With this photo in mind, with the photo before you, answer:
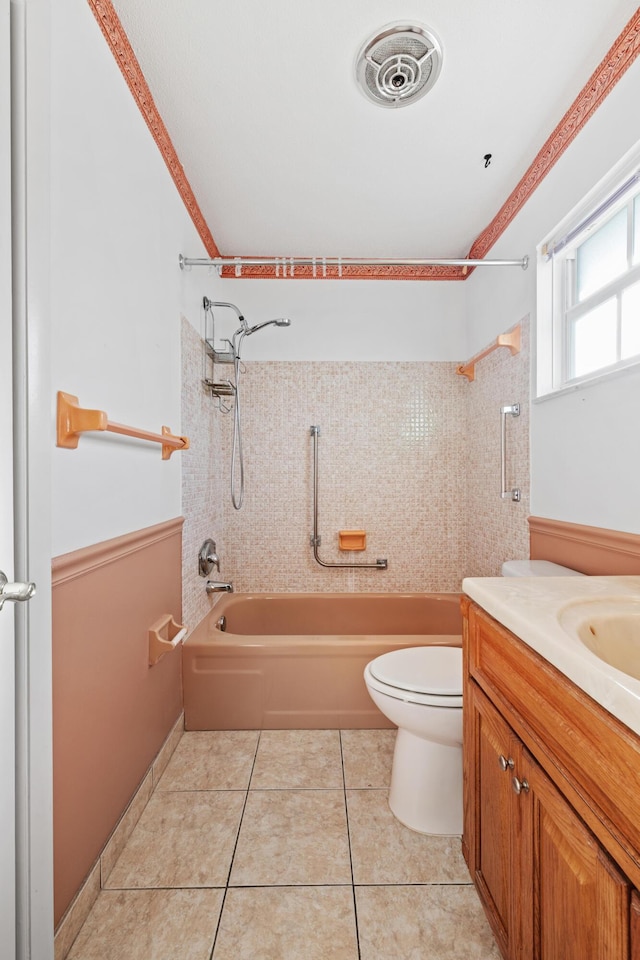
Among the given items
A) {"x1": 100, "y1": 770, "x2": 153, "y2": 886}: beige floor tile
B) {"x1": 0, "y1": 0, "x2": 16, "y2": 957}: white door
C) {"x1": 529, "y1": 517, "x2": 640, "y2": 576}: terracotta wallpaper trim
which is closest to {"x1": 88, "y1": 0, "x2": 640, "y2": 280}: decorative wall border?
{"x1": 0, "y1": 0, "x2": 16, "y2": 957}: white door

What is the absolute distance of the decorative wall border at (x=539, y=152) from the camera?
1253mm

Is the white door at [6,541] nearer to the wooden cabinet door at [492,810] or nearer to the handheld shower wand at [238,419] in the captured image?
the wooden cabinet door at [492,810]

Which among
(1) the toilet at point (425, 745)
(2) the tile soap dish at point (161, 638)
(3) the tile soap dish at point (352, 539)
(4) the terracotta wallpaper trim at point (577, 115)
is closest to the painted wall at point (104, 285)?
(2) the tile soap dish at point (161, 638)

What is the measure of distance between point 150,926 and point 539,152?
9.00 ft

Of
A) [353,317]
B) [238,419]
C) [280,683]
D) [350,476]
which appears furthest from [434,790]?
[353,317]

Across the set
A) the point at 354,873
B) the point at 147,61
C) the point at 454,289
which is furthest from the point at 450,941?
the point at 454,289

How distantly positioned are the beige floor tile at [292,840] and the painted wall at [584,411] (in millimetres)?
1278

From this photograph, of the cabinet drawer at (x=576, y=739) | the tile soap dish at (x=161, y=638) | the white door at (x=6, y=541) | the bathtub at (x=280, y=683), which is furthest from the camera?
the bathtub at (x=280, y=683)

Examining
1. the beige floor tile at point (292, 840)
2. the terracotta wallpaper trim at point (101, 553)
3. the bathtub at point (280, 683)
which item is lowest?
the beige floor tile at point (292, 840)

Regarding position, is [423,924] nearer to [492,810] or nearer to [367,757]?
[492,810]

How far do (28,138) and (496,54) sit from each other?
1327 millimetres

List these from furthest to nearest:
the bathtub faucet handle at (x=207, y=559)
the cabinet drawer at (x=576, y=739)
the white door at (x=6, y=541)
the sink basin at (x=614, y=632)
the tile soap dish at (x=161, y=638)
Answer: the bathtub faucet handle at (x=207, y=559) → the tile soap dish at (x=161, y=638) → the sink basin at (x=614, y=632) → the white door at (x=6, y=541) → the cabinet drawer at (x=576, y=739)

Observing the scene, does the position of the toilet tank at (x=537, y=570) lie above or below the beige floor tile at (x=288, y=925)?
above

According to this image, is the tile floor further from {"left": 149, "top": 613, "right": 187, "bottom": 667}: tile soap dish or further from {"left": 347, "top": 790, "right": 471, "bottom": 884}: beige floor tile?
{"left": 149, "top": 613, "right": 187, "bottom": 667}: tile soap dish
